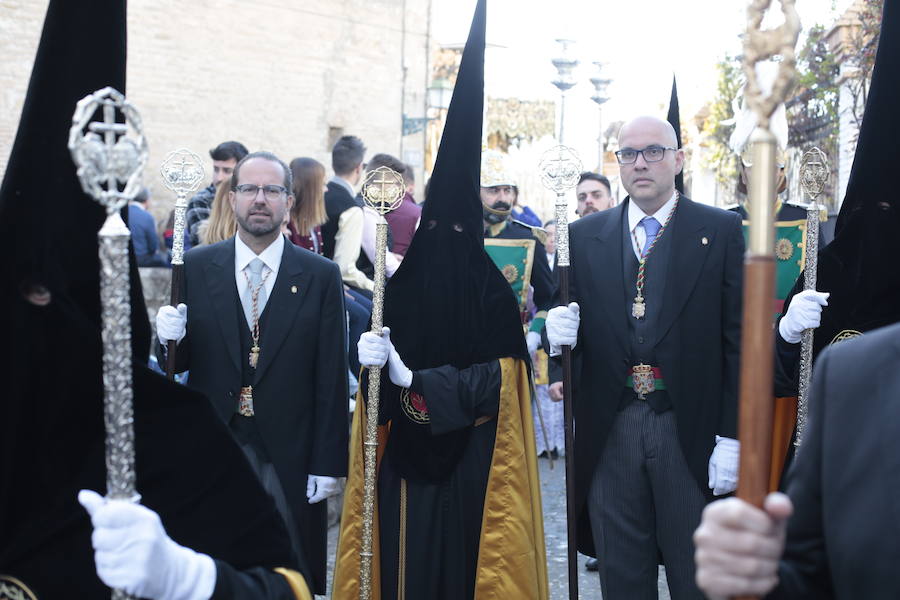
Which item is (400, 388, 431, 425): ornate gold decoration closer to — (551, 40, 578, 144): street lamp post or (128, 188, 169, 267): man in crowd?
(128, 188, 169, 267): man in crowd

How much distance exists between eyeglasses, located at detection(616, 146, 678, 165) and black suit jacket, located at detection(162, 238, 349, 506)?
1.30m

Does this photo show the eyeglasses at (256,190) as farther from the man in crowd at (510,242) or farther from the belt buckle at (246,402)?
the man in crowd at (510,242)

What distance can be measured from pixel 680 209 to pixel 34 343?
9.90 ft

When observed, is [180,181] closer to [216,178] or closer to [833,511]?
[216,178]

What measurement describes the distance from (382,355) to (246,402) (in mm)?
587

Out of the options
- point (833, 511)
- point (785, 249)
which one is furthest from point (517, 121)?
point (833, 511)

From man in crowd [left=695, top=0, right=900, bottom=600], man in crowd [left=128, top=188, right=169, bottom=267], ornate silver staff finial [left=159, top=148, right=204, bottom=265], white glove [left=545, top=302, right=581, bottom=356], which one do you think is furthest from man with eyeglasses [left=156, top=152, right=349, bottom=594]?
man in crowd [left=128, top=188, right=169, bottom=267]

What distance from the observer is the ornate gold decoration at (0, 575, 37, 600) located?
2.27 metres

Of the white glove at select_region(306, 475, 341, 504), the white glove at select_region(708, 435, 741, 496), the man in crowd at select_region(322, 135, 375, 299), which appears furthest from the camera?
the man in crowd at select_region(322, 135, 375, 299)

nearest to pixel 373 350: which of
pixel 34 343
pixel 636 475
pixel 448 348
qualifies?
pixel 448 348

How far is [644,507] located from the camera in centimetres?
454

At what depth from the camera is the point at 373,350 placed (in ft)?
15.2

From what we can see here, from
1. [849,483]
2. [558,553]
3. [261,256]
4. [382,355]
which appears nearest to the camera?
[849,483]

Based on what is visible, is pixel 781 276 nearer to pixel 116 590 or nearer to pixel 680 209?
pixel 680 209
